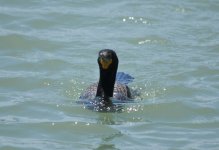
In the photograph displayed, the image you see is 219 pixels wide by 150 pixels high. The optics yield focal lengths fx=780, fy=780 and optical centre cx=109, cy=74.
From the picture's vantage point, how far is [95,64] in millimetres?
12062

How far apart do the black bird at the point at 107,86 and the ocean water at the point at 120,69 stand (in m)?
0.22

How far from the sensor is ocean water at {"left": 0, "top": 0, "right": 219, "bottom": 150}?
8.69m

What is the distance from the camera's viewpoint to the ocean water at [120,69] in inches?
342

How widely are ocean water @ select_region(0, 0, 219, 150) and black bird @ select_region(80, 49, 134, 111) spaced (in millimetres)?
224

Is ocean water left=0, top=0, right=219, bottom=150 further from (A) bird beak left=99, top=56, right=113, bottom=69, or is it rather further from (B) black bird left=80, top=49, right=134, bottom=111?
(A) bird beak left=99, top=56, right=113, bottom=69

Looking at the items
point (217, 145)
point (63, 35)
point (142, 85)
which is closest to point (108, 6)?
point (63, 35)

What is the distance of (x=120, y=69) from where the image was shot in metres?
12.0

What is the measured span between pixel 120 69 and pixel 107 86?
2.22 meters

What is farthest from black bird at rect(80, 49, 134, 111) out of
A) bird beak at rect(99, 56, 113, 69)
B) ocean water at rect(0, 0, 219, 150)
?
ocean water at rect(0, 0, 219, 150)

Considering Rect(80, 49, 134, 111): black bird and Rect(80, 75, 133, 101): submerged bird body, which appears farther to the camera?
Rect(80, 75, 133, 101): submerged bird body

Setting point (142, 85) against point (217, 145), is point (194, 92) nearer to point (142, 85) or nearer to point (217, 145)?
point (142, 85)

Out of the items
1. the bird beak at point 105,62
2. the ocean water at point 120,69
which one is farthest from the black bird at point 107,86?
the ocean water at point 120,69

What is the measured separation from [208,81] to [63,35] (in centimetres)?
305

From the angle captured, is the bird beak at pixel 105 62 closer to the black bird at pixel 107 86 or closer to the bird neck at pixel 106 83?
the black bird at pixel 107 86
